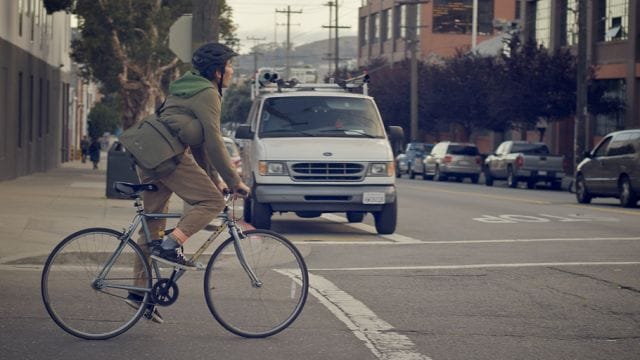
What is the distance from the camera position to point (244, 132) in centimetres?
1856

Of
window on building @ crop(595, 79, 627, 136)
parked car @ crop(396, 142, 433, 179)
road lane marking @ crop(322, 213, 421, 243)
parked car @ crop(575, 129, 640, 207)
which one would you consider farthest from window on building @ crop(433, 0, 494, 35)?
road lane marking @ crop(322, 213, 421, 243)

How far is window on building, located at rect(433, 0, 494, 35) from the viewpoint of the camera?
9544 centimetres

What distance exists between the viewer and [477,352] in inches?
330

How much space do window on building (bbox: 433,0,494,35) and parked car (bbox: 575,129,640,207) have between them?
65811 mm

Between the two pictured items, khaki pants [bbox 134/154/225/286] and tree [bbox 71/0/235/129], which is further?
tree [bbox 71/0/235/129]

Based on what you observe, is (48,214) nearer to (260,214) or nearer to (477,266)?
(260,214)

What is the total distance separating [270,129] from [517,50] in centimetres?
3996

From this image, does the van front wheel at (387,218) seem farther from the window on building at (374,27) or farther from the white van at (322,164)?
the window on building at (374,27)

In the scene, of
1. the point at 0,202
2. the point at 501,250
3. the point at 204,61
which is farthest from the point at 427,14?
the point at 204,61

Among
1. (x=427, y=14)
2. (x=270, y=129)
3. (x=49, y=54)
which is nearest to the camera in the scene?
(x=270, y=129)

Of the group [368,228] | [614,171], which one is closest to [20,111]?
[614,171]

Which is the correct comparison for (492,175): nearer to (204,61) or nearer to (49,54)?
(49,54)

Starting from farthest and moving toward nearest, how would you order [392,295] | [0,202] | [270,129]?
1. [0,202]
2. [270,129]
3. [392,295]

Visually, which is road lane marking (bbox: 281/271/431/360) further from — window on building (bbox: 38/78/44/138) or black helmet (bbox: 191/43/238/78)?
window on building (bbox: 38/78/44/138)
